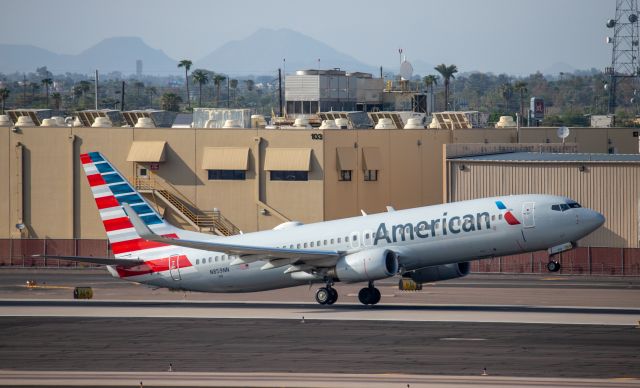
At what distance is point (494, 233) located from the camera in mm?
52750

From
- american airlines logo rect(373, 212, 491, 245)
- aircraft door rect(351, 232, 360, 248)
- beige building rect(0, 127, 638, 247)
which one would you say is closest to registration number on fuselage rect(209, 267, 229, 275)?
aircraft door rect(351, 232, 360, 248)

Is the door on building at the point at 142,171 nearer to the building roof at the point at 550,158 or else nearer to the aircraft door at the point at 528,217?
the building roof at the point at 550,158

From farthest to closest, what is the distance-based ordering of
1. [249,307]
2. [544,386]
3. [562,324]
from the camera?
[249,307] → [562,324] → [544,386]

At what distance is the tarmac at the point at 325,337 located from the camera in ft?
122

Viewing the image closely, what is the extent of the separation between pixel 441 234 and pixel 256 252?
8880 millimetres

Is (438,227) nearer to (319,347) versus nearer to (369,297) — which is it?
(369,297)

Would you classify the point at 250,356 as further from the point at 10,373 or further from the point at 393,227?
the point at 393,227

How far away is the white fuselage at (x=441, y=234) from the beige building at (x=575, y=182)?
2250 centimetres

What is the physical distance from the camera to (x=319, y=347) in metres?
43.1

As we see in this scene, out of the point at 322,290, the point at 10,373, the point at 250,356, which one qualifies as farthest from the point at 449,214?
the point at 10,373

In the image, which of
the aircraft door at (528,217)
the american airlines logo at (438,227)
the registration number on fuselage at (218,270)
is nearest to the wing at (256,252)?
the registration number on fuselage at (218,270)

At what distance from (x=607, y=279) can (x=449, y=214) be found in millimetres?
21800

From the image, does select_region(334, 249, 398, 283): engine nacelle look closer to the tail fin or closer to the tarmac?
the tarmac

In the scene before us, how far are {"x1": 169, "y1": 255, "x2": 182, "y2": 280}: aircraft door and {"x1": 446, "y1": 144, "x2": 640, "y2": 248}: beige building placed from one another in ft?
90.8
